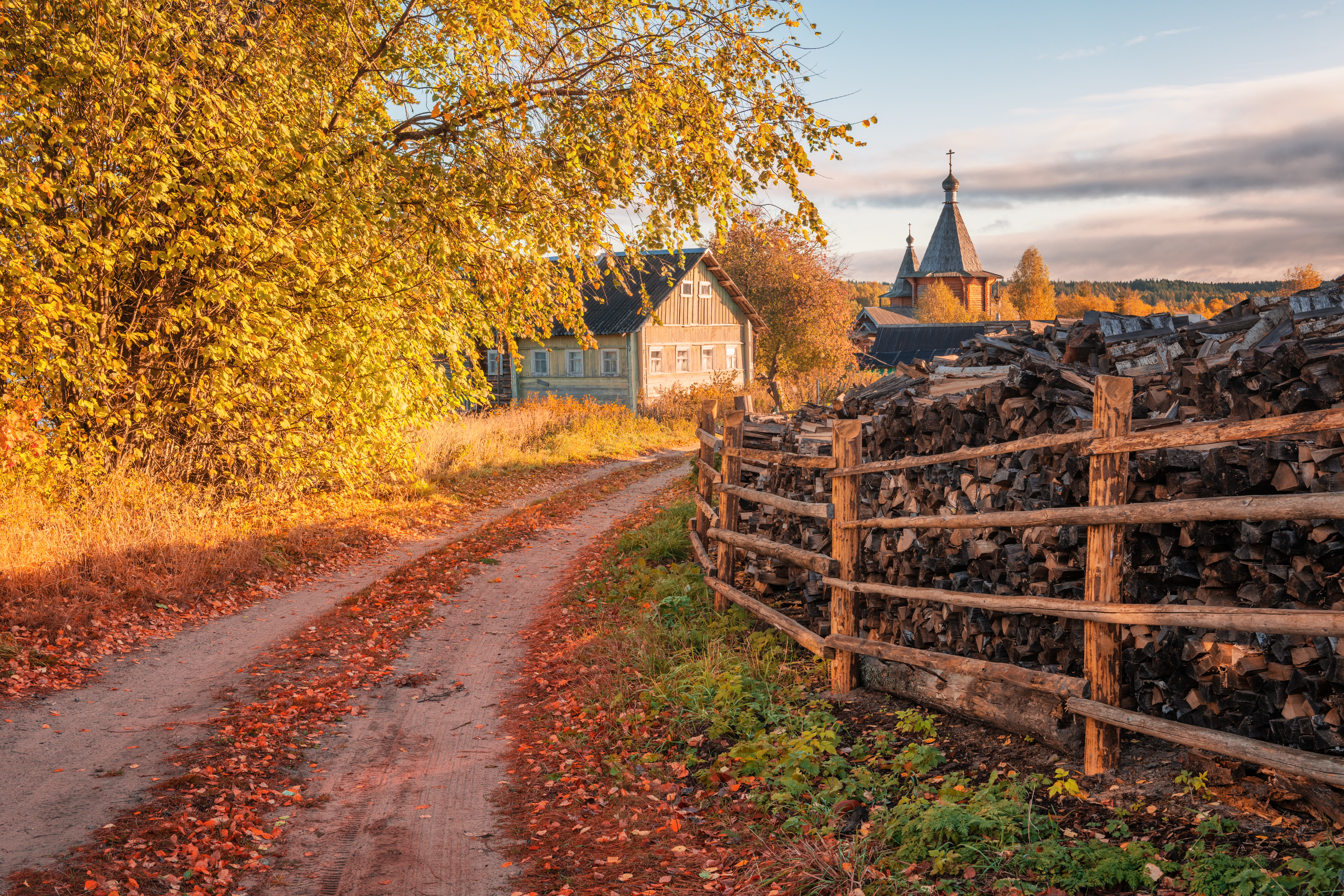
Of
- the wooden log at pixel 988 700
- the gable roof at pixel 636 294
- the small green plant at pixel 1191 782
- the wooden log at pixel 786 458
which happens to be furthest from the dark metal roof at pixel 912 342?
the small green plant at pixel 1191 782

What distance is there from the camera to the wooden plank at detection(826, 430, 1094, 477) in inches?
171

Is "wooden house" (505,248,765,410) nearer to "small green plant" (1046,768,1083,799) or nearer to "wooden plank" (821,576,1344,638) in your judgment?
"wooden plank" (821,576,1344,638)


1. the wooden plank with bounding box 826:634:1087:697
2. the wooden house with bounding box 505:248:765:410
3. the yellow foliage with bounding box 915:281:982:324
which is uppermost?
the yellow foliage with bounding box 915:281:982:324

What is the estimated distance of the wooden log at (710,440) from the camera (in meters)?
9.27

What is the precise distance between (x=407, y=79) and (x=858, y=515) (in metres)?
10.2

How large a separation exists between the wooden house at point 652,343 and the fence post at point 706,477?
21.7 meters

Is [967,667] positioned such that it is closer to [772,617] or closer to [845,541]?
[845,541]

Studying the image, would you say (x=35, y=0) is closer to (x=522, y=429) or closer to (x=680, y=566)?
(x=680, y=566)

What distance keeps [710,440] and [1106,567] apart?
19.6 ft

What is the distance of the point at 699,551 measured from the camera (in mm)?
9531

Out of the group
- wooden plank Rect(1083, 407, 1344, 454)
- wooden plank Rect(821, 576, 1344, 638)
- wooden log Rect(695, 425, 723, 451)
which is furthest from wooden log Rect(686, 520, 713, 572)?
wooden plank Rect(1083, 407, 1344, 454)

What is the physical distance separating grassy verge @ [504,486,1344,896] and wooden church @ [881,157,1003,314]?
7591 cm

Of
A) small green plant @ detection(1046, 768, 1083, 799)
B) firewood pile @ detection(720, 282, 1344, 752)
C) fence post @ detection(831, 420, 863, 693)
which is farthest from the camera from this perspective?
fence post @ detection(831, 420, 863, 693)

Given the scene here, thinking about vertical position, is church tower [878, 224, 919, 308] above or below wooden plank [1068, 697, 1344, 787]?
above
